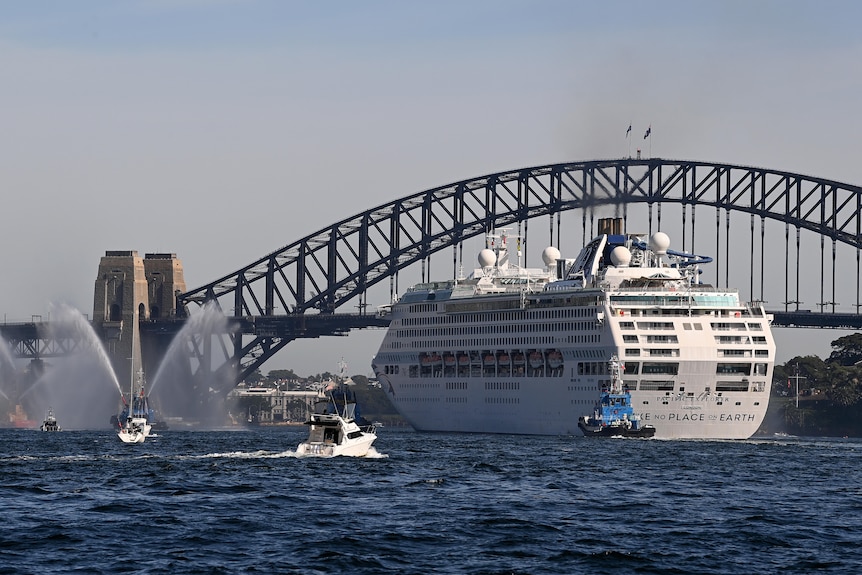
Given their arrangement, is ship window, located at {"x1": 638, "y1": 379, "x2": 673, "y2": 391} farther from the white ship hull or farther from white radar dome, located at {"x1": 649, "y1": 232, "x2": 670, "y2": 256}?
white radar dome, located at {"x1": 649, "y1": 232, "x2": 670, "y2": 256}

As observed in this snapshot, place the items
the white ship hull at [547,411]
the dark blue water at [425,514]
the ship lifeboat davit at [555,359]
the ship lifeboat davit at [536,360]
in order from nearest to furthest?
the dark blue water at [425,514]
the white ship hull at [547,411]
the ship lifeboat davit at [555,359]
the ship lifeboat davit at [536,360]

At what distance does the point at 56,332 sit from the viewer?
629 feet

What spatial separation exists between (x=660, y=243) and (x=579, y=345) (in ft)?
67.3

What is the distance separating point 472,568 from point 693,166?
14257 centimetres

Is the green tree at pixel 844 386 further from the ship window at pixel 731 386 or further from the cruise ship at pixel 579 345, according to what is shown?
the ship window at pixel 731 386

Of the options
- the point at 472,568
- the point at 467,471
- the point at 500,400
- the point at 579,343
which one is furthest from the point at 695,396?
the point at 472,568

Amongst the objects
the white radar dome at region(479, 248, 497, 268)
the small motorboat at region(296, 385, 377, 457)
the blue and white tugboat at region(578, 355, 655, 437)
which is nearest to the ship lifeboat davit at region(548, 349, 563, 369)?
the blue and white tugboat at region(578, 355, 655, 437)

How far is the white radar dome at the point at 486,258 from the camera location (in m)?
167

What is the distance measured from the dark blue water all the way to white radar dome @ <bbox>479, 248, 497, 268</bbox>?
70.9 m

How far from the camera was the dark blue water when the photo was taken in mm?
48781

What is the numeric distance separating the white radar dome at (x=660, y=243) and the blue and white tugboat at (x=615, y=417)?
25758 millimetres

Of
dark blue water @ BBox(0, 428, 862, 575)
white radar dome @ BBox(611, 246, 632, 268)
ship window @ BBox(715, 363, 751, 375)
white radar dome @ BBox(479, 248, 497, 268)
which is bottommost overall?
dark blue water @ BBox(0, 428, 862, 575)

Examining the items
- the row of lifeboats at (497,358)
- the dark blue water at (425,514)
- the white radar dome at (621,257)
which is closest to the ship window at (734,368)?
the row of lifeboats at (497,358)

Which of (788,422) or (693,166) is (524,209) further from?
(788,422)
